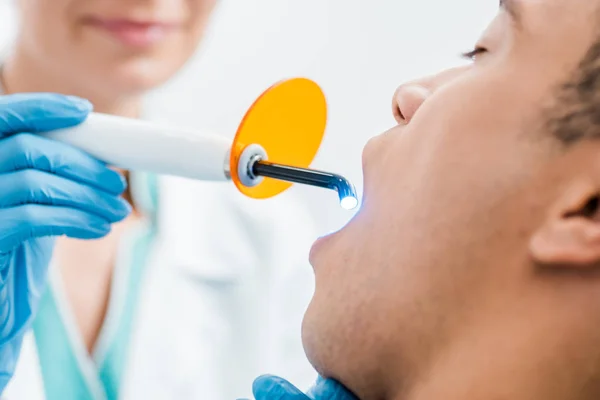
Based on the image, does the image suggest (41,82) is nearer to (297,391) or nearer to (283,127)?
(283,127)

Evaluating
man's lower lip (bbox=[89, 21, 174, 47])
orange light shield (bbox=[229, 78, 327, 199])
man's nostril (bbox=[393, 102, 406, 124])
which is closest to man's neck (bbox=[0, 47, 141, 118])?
man's lower lip (bbox=[89, 21, 174, 47])

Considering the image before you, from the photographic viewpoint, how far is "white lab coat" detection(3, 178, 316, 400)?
125cm

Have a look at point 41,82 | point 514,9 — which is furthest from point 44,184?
point 514,9

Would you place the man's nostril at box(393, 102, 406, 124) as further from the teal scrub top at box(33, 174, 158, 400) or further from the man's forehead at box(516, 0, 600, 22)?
the teal scrub top at box(33, 174, 158, 400)

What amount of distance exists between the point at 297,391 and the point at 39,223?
436 mm

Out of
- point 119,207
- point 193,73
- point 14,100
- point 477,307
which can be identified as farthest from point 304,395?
point 193,73

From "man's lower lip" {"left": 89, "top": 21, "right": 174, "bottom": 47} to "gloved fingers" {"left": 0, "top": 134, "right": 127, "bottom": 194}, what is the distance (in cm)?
37

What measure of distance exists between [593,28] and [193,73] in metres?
1.39

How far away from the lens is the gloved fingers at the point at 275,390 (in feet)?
2.39

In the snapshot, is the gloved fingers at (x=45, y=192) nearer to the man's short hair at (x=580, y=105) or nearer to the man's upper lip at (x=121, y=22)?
the man's upper lip at (x=121, y=22)

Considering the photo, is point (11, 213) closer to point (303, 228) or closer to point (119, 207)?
point (119, 207)

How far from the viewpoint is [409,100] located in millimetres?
798

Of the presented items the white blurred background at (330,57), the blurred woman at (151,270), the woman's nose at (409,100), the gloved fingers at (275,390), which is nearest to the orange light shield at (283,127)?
the woman's nose at (409,100)

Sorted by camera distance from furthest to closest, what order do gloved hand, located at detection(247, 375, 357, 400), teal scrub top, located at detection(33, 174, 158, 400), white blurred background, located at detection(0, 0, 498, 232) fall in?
white blurred background, located at detection(0, 0, 498, 232), teal scrub top, located at detection(33, 174, 158, 400), gloved hand, located at detection(247, 375, 357, 400)
